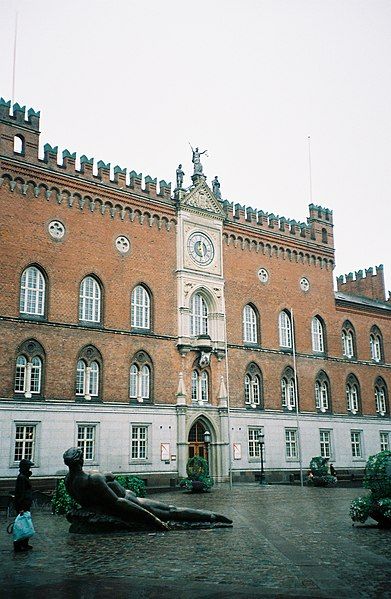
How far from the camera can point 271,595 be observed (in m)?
8.95

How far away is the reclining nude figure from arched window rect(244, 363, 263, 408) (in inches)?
1197

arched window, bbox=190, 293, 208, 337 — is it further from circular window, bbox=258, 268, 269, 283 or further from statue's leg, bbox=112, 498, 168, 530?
statue's leg, bbox=112, 498, 168, 530

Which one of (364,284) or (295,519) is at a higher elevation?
(364,284)

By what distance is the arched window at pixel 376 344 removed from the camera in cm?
5703

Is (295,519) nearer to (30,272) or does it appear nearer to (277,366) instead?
(30,272)

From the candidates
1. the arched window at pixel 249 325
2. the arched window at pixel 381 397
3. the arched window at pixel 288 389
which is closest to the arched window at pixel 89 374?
the arched window at pixel 249 325

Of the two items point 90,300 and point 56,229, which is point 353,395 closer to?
point 90,300

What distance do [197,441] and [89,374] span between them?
9.61 metres

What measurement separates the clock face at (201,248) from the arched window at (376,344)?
19070 millimetres

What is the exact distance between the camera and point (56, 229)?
38.9 metres

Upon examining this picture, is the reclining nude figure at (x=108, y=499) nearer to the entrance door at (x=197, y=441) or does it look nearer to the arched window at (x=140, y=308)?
the arched window at (x=140, y=308)

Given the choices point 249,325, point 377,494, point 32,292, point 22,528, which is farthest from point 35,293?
point 377,494

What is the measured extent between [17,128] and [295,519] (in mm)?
28270

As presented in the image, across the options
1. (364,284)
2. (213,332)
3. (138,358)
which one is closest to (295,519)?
(138,358)
